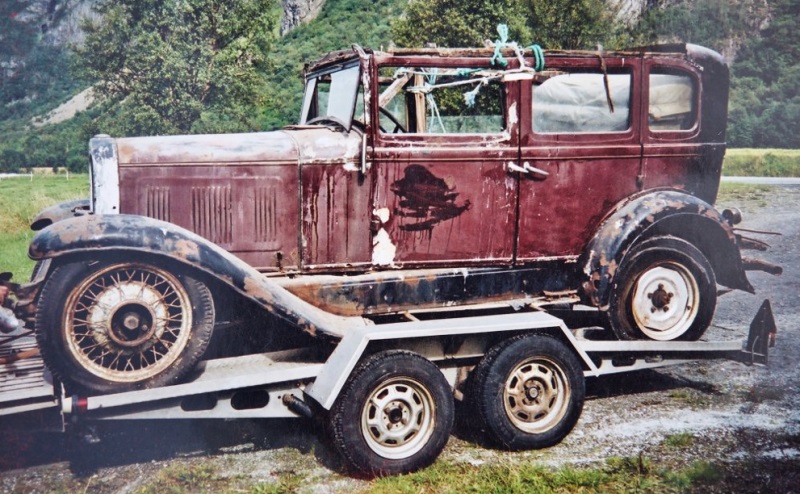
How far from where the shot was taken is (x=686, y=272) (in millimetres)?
4930

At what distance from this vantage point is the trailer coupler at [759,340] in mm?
4957

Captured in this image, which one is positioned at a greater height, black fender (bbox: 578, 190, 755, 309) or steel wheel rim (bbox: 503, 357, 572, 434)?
black fender (bbox: 578, 190, 755, 309)

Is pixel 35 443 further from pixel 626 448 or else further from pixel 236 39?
pixel 236 39

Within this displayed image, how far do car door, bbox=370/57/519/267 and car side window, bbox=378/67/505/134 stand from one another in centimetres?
30

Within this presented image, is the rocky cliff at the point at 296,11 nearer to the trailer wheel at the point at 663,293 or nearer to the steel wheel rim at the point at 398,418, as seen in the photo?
the trailer wheel at the point at 663,293

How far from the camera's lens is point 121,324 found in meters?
3.75

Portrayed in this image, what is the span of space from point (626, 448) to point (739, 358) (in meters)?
1.48

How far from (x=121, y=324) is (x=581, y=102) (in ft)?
11.5

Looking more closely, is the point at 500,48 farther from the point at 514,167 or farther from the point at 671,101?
the point at 671,101

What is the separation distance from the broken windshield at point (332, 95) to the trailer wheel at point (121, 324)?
1658mm

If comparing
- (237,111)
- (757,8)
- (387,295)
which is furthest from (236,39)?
(387,295)

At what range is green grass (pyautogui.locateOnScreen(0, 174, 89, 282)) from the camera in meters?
10.5

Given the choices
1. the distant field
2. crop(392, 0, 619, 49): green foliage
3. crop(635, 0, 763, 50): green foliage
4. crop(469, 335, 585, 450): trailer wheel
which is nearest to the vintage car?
crop(469, 335, 585, 450): trailer wheel

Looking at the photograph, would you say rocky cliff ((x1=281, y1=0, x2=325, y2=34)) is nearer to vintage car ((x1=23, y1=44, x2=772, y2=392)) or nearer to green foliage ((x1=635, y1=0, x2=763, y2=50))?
green foliage ((x1=635, y1=0, x2=763, y2=50))
